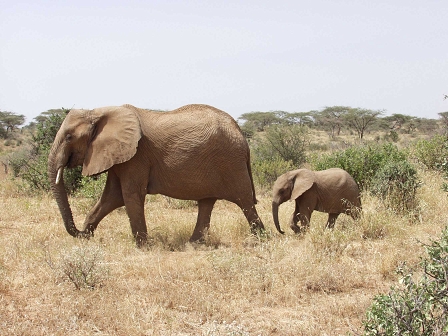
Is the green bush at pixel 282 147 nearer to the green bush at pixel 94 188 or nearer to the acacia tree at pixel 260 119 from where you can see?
the green bush at pixel 94 188

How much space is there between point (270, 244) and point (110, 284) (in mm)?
2262

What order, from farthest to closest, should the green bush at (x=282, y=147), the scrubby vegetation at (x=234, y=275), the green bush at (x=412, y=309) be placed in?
the green bush at (x=282, y=147), the scrubby vegetation at (x=234, y=275), the green bush at (x=412, y=309)

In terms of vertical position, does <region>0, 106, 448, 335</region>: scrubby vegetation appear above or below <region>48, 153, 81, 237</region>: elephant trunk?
below

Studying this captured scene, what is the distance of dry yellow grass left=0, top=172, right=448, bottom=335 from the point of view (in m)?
4.60

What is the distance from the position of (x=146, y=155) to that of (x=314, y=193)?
2.74m

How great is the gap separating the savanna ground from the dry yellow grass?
0.01 metres

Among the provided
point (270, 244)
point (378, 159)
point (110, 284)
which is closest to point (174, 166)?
point (270, 244)

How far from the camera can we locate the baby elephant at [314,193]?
26.8ft

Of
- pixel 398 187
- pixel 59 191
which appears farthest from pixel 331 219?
pixel 59 191

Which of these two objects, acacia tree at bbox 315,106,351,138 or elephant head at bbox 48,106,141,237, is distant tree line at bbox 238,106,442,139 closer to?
acacia tree at bbox 315,106,351,138

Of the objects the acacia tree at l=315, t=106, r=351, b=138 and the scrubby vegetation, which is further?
the acacia tree at l=315, t=106, r=351, b=138

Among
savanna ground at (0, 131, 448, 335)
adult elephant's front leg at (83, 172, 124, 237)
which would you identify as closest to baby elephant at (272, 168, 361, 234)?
savanna ground at (0, 131, 448, 335)

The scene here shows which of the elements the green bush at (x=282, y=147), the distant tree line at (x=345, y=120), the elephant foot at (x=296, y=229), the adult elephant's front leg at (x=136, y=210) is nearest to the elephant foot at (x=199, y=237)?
the adult elephant's front leg at (x=136, y=210)

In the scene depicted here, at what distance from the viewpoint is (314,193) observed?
8.25 meters
